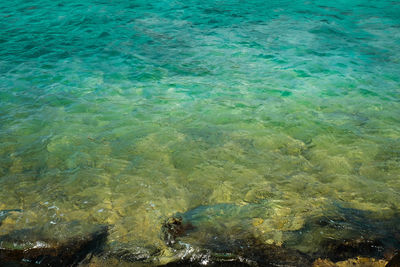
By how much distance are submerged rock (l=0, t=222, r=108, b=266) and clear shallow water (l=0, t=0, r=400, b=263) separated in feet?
0.54

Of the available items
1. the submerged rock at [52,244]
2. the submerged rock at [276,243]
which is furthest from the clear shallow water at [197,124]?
the submerged rock at [52,244]

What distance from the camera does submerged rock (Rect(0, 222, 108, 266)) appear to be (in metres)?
3.17

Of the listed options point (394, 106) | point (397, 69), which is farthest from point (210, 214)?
point (397, 69)

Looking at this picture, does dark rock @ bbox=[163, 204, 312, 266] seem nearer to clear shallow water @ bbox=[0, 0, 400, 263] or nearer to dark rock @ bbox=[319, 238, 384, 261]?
clear shallow water @ bbox=[0, 0, 400, 263]

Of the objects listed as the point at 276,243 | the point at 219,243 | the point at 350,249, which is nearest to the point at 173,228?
the point at 219,243

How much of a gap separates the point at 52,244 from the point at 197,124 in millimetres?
3153

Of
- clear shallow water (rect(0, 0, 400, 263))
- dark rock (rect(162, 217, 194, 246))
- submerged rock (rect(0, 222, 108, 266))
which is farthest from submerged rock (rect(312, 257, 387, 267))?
submerged rock (rect(0, 222, 108, 266))

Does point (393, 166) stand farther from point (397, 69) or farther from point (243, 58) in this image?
point (243, 58)

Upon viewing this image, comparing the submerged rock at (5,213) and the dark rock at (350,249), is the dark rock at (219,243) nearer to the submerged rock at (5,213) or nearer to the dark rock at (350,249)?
the dark rock at (350,249)

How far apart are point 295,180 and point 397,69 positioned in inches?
211

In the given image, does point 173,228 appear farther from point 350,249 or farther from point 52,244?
point 350,249

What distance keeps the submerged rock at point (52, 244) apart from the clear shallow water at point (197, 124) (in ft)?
0.54

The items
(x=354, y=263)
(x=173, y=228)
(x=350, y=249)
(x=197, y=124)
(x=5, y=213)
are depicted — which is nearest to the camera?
(x=354, y=263)

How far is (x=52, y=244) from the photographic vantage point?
3.34m
